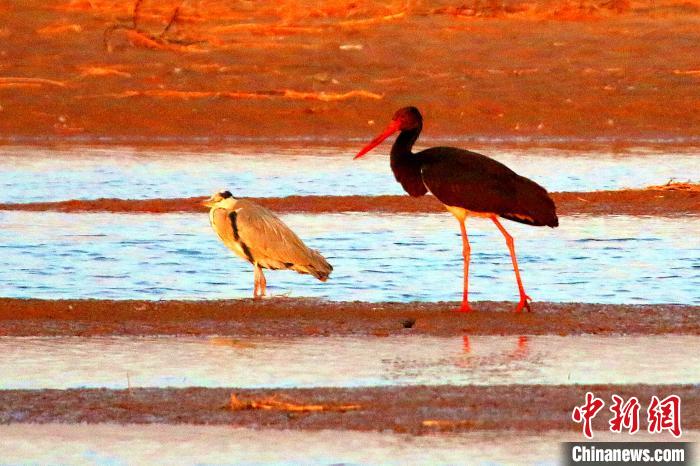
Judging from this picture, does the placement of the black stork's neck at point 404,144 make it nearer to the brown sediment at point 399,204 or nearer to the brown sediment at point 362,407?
the brown sediment at point 362,407

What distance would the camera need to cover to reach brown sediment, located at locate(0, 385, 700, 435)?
20.6ft

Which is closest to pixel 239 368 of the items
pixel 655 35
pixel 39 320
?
pixel 39 320

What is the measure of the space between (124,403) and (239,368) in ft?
2.95

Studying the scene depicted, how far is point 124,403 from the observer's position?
6.61 meters

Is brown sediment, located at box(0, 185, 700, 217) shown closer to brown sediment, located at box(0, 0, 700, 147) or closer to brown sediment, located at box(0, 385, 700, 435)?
brown sediment, located at box(0, 0, 700, 147)

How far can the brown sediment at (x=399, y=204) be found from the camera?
45.7ft

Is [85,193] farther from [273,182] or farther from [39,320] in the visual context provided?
[39,320]

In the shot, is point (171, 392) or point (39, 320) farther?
point (39, 320)

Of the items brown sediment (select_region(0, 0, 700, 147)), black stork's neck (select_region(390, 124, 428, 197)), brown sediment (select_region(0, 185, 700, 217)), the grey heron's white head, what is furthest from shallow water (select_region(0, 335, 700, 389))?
brown sediment (select_region(0, 0, 700, 147))

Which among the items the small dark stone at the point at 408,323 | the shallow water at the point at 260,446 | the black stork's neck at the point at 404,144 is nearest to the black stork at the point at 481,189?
the black stork's neck at the point at 404,144

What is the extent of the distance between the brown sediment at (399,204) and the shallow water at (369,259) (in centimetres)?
33

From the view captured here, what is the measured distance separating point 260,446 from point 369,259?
5.29m

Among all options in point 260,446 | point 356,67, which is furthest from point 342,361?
point 356,67

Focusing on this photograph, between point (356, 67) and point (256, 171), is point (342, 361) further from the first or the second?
point (356, 67)
